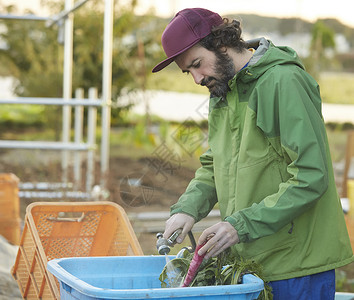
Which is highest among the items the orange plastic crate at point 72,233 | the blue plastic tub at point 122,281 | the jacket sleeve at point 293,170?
the jacket sleeve at point 293,170

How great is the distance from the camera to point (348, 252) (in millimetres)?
2238

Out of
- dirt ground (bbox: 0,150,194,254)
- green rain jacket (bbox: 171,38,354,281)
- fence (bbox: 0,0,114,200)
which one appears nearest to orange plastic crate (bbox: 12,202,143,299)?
green rain jacket (bbox: 171,38,354,281)

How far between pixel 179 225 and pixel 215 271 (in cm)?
22

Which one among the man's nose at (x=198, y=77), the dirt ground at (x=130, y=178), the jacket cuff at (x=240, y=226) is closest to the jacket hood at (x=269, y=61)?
the man's nose at (x=198, y=77)

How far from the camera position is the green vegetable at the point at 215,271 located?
209 centimetres

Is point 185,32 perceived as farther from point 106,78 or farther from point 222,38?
point 106,78

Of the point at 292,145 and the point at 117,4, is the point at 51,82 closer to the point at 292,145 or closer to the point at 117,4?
the point at 117,4

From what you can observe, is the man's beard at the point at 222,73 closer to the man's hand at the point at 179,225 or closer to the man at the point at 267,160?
the man at the point at 267,160

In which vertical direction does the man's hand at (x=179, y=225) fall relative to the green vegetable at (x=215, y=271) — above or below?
above

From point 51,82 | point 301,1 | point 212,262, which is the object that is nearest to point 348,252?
point 212,262

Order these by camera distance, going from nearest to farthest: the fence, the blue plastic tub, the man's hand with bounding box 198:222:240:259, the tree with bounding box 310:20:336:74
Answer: the blue plastic tub
the man's hand with bounding box 198:222:240:259
the fence
the tree with bounding box 310:20:336:74

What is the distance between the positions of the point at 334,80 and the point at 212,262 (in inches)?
275

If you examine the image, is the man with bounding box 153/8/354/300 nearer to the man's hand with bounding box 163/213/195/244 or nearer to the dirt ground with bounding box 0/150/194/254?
the man's hand with bounding box 163/213/195/244

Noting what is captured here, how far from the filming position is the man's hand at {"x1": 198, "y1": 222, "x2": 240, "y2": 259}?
2033 mm
